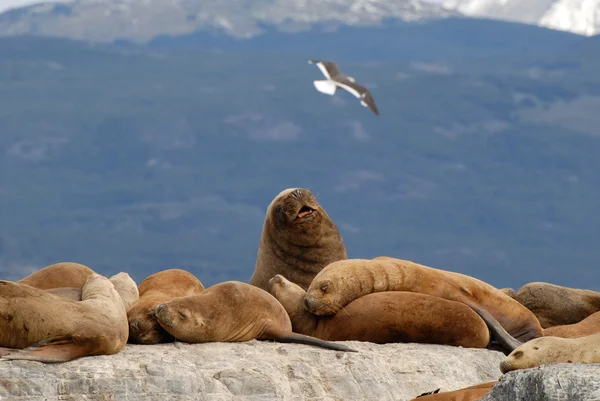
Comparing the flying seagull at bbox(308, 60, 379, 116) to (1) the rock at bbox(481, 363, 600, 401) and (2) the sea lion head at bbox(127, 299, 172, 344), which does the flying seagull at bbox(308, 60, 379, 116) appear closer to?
(2) the sea lion head at bbox(127, 299, 172, 344)

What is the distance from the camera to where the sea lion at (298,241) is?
11.5 metres

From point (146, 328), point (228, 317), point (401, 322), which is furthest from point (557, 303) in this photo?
point (146, 328)

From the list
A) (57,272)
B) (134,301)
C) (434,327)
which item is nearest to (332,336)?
(434,327)

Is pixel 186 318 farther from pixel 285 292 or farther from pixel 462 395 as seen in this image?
pixel 462 395

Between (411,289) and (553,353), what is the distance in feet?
8.26

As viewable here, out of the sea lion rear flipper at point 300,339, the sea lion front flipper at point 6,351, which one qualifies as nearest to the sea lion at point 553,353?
the sea lion rear flipper at point 300,339

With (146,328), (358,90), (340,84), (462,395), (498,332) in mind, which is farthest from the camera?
(340,84)

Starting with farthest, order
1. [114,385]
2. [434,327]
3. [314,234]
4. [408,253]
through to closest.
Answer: [408,253] < [314,234] < [434,327] < [114,385]

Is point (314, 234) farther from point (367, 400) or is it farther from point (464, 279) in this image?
point (367, 400)

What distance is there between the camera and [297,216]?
1148 centimetres

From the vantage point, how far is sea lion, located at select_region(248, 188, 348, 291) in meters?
11.5

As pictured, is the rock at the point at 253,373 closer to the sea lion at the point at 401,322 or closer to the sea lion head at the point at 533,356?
the sea lion at the point at 401,322

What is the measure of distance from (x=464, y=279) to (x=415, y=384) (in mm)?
1904

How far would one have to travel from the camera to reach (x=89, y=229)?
193 m
